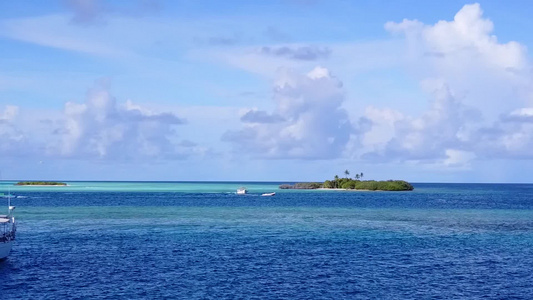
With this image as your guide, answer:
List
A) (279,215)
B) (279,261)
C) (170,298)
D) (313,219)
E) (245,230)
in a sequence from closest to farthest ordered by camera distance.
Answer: (170,298) → (279,261) → (245,230) → (313,219) → (279,215)

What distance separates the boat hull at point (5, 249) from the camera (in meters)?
56.7

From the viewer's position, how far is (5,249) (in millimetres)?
57594

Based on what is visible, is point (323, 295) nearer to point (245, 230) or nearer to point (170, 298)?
point (170, 298)

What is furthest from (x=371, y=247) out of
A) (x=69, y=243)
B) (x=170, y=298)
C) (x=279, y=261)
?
(x=69, y=243)

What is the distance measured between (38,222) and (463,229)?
73.2 meters

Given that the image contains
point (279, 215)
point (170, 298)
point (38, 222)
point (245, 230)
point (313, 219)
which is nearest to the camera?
point (170, 298)

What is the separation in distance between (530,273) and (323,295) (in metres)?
22.7

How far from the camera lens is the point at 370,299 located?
42.4 metres

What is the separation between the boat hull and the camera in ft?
186

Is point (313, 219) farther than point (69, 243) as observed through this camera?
Yes

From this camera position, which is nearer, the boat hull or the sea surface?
the sea surface

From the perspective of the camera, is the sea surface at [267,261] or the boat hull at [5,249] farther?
the boat hull at [5,249]

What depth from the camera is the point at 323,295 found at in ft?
143

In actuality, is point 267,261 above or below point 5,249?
below
